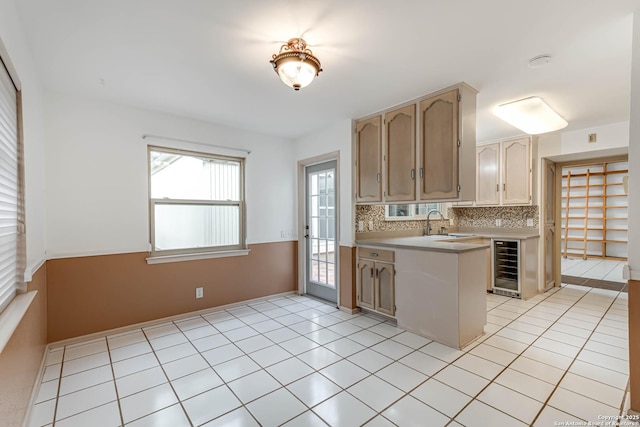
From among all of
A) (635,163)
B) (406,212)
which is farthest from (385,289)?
(635,163)

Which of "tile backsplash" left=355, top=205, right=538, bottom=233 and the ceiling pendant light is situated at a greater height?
the ceiling pendant light

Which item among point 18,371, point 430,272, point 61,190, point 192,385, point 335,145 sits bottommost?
point 192,385

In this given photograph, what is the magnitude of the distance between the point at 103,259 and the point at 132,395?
1.55 m

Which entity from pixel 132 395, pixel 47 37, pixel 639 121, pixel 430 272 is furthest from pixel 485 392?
pixel 47 37

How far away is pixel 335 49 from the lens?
210 cm

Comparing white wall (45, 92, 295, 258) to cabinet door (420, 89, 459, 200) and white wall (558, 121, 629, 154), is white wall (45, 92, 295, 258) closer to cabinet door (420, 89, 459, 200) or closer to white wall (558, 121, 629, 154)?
cabinet door (420, 89, 459, 200)

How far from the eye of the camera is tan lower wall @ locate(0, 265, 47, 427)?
1.36 m

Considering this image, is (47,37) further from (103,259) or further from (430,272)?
(430,272)

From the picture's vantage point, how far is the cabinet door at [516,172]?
437 cm

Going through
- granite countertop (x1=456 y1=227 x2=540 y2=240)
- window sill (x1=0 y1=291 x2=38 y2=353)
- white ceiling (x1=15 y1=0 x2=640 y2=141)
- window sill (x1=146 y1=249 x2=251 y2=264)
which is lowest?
window sill (x1=146 y1=249 x2=251 y2=264)

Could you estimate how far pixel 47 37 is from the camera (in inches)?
76.9

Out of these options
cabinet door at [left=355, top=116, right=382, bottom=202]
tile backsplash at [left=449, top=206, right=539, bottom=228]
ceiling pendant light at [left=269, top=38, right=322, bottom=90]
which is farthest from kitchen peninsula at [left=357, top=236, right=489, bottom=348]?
tile backsplash at [left=449, top=206, right=539, bottom=228]

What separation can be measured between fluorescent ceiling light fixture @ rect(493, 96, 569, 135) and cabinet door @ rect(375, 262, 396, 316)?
7.23ft

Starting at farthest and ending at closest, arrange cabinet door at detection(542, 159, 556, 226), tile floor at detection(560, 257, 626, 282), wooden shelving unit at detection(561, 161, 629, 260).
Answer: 1. wooden shelving unit at detection(561, 161, 629, 260)
2. tile floor at detection(560, 257, 626, 282)
3. cabinet door at detection(542, 159, 556, 226)
